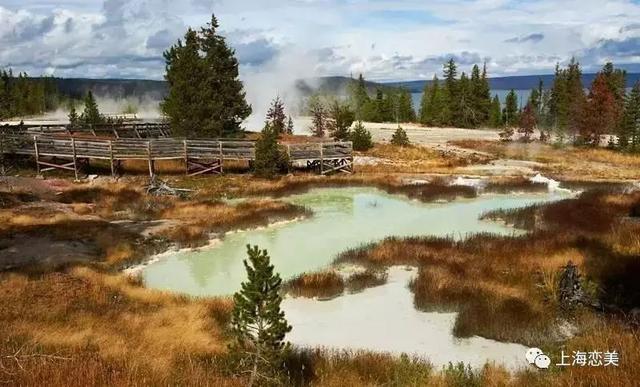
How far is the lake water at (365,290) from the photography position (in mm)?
10992

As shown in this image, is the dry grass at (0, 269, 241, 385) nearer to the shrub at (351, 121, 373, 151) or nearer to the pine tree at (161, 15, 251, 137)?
the pine tree at (161, 15, 251, 137)

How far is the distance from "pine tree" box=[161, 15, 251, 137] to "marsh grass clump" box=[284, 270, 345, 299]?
83.6 feet

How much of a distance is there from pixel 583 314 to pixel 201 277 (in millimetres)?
10220

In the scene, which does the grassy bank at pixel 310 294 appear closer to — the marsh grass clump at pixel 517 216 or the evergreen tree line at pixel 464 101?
the marsh grass clump at pixel 517 216

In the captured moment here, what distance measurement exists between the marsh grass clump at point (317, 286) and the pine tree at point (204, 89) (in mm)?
25481

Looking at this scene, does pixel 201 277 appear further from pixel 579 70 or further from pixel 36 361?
pixel 579 70

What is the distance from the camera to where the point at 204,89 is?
37.6m

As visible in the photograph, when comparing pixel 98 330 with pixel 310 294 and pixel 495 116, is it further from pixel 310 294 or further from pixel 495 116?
pixel 495 116

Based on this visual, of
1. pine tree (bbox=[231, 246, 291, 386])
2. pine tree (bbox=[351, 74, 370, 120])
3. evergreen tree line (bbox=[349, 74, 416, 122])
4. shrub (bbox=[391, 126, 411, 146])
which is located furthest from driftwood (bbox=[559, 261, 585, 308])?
pine tree (bbox=[351, 74, 370, 120])

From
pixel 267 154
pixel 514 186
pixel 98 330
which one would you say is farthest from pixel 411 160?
pixel 98 330

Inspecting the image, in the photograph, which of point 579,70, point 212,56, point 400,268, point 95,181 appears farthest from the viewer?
point 579,70

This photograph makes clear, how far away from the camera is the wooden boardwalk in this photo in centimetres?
3444

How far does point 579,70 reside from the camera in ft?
290

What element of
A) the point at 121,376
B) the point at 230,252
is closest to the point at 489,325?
the point at 121,376
